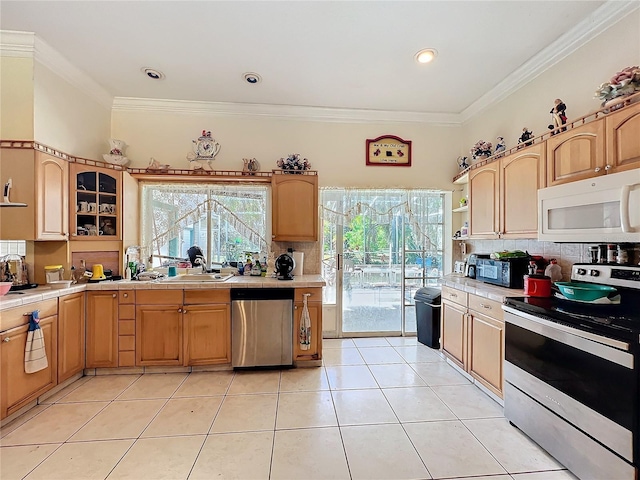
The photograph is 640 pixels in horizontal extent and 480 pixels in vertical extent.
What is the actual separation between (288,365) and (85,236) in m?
2.43

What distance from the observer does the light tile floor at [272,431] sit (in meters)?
1.65

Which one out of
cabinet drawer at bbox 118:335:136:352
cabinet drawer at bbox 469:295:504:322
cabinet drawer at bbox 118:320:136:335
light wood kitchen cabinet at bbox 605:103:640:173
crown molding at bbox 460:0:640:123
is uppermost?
crown molding at bbox 460:0:640:123

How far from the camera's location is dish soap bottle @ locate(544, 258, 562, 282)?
7.58ft

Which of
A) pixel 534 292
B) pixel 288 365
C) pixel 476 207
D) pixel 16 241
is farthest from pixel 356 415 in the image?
pixel 16 241

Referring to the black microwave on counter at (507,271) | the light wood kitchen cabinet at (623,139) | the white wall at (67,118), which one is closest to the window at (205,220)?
the white wall at (67,118)

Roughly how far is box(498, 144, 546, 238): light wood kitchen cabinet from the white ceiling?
91 cm

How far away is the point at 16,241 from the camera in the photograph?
2.63m

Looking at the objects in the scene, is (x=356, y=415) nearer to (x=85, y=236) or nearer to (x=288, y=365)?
(x=288, y=365)

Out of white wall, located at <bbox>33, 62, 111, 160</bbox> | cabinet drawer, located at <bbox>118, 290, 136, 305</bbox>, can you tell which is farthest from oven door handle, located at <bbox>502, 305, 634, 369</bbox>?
white wall, located at <bbox>33, 62, 111, 160</bbox>

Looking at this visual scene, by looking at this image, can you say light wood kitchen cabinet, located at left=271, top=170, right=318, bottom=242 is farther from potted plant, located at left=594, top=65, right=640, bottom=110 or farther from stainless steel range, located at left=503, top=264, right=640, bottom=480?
potted plant, located at left=594, top=65, right=640, bottom=110

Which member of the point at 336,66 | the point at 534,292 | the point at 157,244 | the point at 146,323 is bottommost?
the point at 146,323

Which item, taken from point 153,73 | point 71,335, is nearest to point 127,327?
point 71,335

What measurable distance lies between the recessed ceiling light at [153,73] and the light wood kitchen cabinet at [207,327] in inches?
86.0

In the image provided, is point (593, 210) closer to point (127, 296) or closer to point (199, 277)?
point (199, 277)
